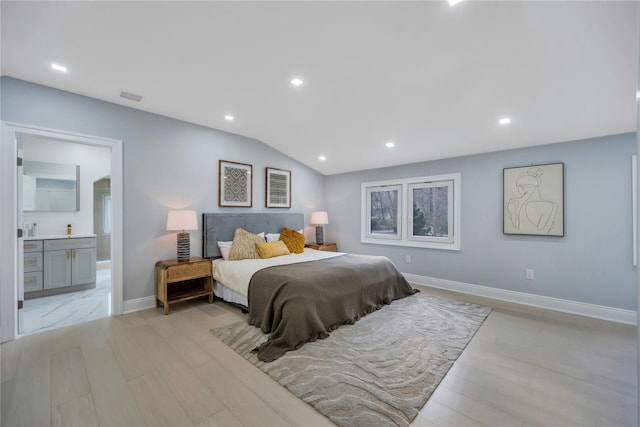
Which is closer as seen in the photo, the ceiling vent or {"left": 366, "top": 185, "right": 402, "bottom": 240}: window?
the ceiling vent

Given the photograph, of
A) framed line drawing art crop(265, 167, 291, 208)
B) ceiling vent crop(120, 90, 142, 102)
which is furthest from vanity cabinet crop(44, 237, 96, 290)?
framed line drawing art crop(265, 167, 291, 208)

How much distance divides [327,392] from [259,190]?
3.54 m

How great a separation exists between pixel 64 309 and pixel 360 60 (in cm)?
447

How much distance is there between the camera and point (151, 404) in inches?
66.1

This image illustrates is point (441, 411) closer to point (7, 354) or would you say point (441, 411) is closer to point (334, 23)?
point (334, 23)

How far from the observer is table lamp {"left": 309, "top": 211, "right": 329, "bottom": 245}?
5520 millimetres

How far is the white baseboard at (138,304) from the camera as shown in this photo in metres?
3.22

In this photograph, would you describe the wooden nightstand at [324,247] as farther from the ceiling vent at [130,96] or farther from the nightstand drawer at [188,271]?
the ceiling vent at [130,96]

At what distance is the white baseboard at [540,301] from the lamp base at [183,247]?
12.1 ft

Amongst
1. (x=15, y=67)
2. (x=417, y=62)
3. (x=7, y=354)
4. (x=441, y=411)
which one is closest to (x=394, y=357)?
(x=441, y=411)

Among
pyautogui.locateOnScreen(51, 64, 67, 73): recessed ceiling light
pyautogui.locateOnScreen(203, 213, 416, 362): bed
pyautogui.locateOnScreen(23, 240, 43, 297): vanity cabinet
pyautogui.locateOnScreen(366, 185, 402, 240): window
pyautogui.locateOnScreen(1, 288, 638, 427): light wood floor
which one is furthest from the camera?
pyautogui.locateOnScreen(366, 185, 402, 240): window

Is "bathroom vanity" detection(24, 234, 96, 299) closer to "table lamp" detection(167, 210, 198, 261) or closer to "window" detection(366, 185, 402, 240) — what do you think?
"table lamp" detection(167, 210, 198, 261)

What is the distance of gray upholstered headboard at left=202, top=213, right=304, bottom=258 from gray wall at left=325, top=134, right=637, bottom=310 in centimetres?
254

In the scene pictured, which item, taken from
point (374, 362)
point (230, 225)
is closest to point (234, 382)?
point (374, 362)
